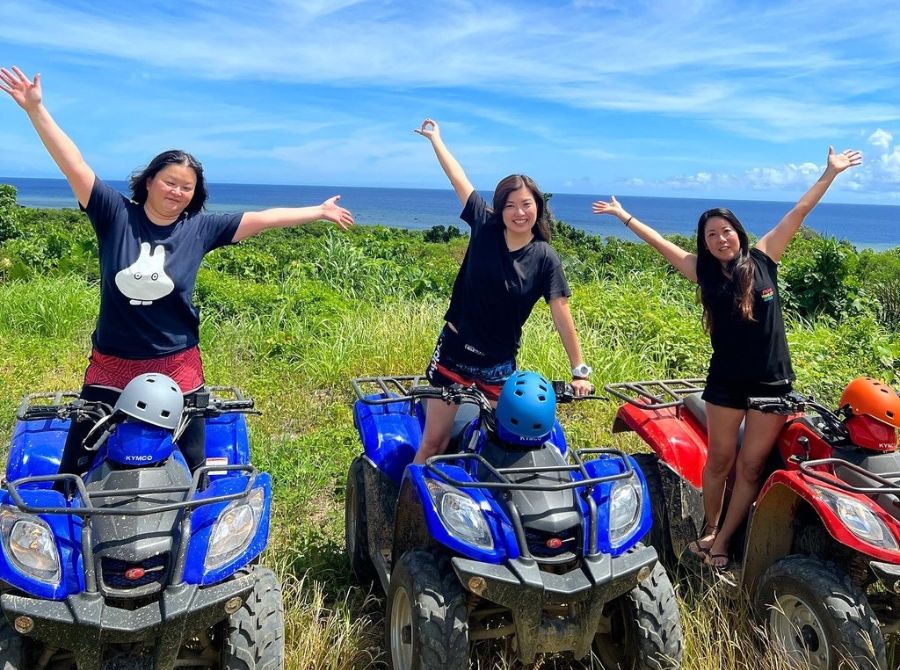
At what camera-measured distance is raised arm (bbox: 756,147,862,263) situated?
12.6 feet

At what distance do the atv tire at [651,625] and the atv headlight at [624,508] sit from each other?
0.18 metres

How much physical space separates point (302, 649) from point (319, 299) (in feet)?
23.7

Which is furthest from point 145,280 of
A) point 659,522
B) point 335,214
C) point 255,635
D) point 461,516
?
point 659,522

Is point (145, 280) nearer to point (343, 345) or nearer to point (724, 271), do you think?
point (724, 271)

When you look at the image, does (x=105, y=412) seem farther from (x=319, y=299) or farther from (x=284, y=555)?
(x=319, y=299)

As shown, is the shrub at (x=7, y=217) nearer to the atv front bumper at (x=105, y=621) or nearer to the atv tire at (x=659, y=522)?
the atv tire at (x=659, y=522)

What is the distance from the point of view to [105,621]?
2.45 m

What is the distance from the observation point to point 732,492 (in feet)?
13.4

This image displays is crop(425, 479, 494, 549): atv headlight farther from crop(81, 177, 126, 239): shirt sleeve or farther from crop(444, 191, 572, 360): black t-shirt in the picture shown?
crop(81, 177, 126, 239): shirt sleeve

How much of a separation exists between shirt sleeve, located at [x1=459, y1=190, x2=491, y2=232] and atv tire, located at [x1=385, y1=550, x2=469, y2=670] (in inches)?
69.8

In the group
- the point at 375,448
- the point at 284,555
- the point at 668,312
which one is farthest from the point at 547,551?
the point at 668,312

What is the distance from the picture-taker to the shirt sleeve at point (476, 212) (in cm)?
411

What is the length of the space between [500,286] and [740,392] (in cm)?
131

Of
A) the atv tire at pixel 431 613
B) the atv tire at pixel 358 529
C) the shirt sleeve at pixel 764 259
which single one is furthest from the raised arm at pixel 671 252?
the atv tire at pixel 431 613
